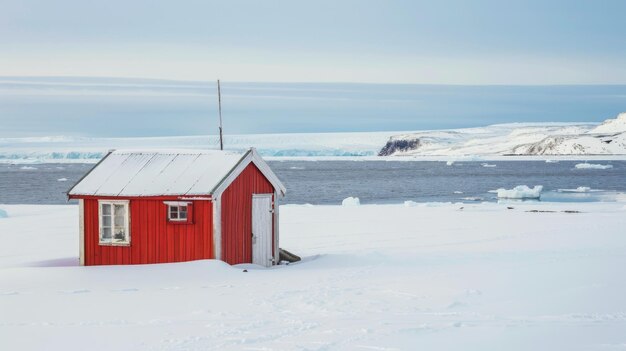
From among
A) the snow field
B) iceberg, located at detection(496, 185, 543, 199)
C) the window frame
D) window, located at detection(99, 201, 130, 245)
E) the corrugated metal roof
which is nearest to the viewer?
the snow field

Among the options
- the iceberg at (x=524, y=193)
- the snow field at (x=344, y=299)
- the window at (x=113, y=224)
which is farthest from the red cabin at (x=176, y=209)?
the iceberg at (x=524, y=193)

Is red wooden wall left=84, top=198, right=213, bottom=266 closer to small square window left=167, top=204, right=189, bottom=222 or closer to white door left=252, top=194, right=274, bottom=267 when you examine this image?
small square window left=167, top=204, right=189, bottom=222

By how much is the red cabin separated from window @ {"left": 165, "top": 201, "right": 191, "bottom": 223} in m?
0.02

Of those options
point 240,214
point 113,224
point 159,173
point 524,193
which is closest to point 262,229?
point 240,214

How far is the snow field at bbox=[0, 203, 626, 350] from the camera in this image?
425 inches

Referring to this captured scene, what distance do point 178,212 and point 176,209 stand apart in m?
0.14

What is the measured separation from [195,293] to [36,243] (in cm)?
1331

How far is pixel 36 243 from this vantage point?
1033 inches

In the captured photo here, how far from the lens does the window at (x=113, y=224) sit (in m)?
18.3

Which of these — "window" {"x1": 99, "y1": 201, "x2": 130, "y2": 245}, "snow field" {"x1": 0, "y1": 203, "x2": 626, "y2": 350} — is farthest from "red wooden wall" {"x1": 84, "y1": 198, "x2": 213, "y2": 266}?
"snow field" {"x1": 0, "y1": 203, "x2": 626, "y2": 350}

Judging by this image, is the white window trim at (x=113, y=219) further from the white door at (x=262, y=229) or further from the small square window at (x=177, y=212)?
the white door at (x=262, y=229)

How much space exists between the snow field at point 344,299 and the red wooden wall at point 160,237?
2.05 feet

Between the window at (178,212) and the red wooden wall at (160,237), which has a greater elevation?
the window at (178,212)

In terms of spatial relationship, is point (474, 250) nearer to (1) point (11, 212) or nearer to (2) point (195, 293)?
(2) point (195, 293)
